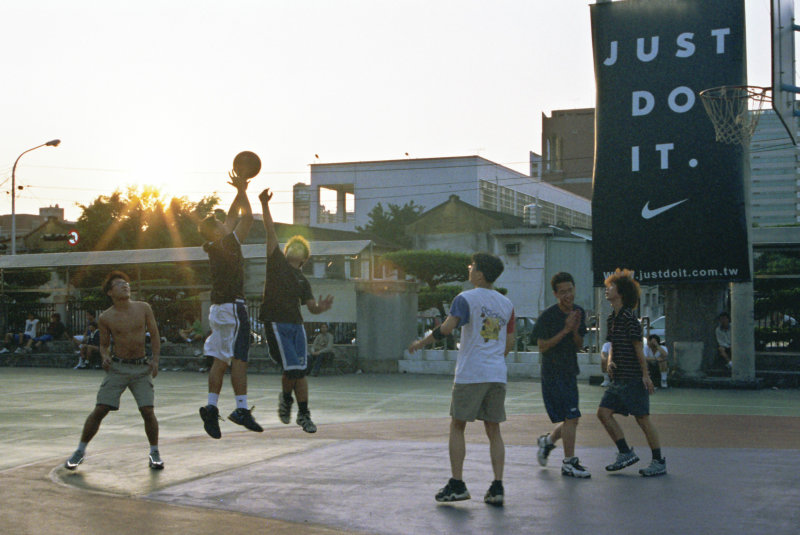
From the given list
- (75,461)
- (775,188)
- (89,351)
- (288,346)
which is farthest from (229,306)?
(775,188)

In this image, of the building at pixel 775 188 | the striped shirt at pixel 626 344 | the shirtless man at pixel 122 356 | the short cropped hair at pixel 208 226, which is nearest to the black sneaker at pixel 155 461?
the shirtless man at pixel 122 356

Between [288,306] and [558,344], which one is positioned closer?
[558,344]

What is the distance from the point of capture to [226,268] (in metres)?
8.77

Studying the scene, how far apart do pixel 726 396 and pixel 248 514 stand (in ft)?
45.7

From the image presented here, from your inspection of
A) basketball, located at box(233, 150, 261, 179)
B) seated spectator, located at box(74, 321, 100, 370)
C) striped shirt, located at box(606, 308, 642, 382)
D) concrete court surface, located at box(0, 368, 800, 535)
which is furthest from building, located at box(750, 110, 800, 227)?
basketball, located at box(233, 150, 261, 179)

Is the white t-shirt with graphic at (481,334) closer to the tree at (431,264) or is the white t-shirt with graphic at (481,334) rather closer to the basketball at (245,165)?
the basketball at (245,165)

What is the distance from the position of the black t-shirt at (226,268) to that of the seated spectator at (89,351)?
18.5 metres

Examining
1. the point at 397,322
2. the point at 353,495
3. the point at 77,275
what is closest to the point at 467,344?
the point at 353,495

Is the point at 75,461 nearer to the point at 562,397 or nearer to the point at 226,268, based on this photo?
the point at 226,268

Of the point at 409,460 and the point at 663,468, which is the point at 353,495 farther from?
the point at 663,468

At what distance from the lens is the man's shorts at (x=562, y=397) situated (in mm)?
8852

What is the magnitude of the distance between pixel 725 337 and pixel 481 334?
15.9 metres

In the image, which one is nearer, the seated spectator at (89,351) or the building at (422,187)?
the seated spectator at (89,351)

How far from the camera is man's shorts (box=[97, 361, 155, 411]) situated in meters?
9.18
